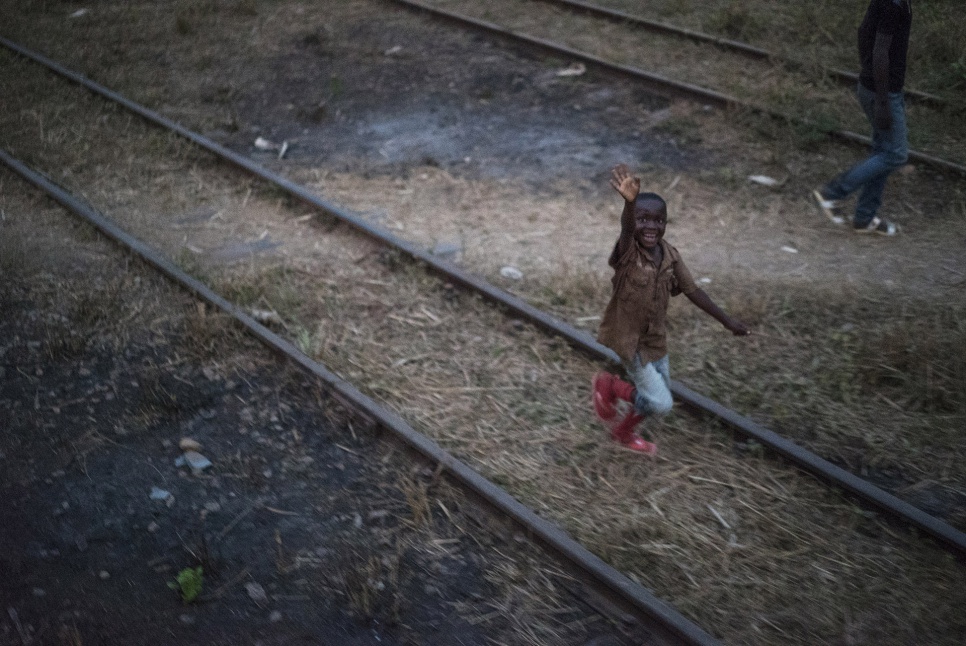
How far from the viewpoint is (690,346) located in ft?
19.7

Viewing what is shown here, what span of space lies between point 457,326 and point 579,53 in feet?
18.8

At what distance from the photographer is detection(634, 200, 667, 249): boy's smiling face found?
421 centimetres

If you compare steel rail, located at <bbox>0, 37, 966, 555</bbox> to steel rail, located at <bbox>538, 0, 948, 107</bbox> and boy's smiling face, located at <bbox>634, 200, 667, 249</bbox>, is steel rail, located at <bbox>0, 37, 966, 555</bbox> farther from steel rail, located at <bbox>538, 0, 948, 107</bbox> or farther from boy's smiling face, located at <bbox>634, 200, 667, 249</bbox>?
steel rail, located at <bbox>538, 0, 948, 107</bbox>

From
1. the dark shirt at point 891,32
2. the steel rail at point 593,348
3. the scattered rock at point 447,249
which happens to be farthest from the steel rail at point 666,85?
the steel rail at point 593,348

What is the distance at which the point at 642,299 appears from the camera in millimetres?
4406

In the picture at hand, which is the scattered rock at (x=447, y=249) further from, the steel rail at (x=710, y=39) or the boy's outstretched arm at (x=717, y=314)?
the steel rail at (x=710, y=39)

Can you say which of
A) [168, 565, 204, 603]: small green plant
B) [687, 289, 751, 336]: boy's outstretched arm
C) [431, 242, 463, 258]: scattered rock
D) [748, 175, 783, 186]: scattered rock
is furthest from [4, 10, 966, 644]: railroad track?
[748, 175, 783, 186]: scattered rock

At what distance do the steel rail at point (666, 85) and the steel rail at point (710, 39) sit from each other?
34.6 inches

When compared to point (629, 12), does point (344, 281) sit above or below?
below

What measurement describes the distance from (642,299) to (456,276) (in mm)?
2427

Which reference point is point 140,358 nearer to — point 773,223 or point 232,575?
point 232,575

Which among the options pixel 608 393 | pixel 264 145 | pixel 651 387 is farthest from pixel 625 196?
pixel 264 145

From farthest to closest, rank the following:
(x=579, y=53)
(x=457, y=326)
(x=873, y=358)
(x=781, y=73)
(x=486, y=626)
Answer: (x=579, y=53), (x=781, y=73), (x=457, y=326), (x=873, y=358), (x=486, y=626)

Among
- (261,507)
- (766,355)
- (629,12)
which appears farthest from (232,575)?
(629,12)
